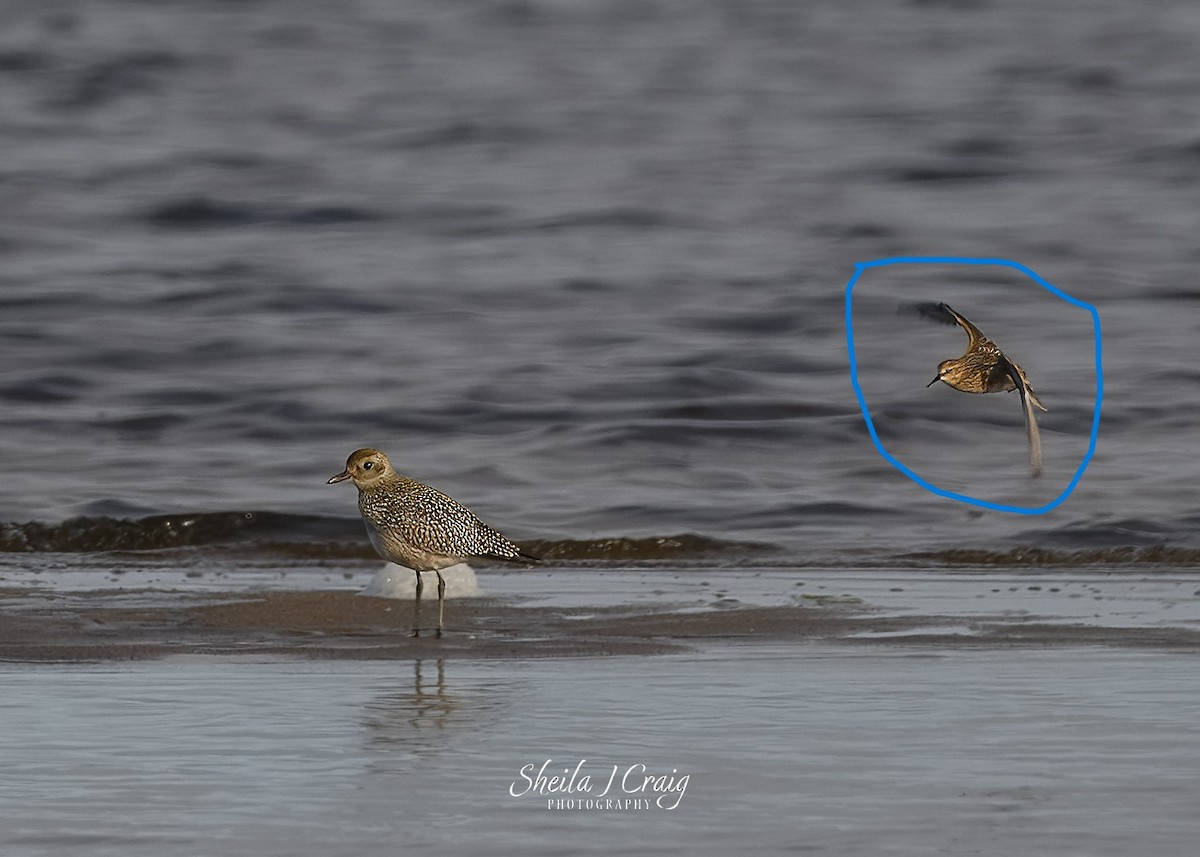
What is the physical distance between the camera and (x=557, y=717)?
5453mm

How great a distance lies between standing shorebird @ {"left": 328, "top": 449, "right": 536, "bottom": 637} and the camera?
7750 millimetres

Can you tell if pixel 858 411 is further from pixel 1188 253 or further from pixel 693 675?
pixel 693 675

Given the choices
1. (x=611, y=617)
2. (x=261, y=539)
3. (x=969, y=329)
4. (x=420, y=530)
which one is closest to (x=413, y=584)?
(x=420, y=530)

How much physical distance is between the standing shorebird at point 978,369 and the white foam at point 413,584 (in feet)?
9.34

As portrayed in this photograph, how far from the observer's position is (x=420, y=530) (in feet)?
25.4

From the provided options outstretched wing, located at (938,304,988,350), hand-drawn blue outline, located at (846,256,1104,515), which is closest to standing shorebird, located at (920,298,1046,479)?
outstretched wing, located at (938,304,988,350)

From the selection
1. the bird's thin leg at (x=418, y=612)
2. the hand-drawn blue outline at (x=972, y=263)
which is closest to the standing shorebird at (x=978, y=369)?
the hand-drawn blue outline at (x=972, y=263)

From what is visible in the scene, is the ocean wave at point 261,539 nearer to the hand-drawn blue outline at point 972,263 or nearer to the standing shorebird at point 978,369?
the hand-drawn blue outline at point 972,263

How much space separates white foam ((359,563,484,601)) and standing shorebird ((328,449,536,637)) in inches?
17.6

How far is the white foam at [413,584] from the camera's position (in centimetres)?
850

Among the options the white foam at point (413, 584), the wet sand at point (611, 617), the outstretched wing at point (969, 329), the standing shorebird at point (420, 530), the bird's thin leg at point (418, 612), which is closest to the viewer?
the outstretched wing at point (969, 329)

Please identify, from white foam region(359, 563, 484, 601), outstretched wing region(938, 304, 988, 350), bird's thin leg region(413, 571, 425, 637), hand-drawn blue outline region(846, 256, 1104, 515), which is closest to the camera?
outstretched wing region(938, 304, 988, 350)

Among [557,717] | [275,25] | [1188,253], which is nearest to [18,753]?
[557,717]

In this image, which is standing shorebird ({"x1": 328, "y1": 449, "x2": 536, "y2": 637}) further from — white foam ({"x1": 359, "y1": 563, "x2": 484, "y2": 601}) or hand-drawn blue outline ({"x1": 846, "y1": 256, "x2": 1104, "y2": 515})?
hand-drawn blue outline ({"x1": 846, "y1": 256, "x2": 1104, "y2": 515})
